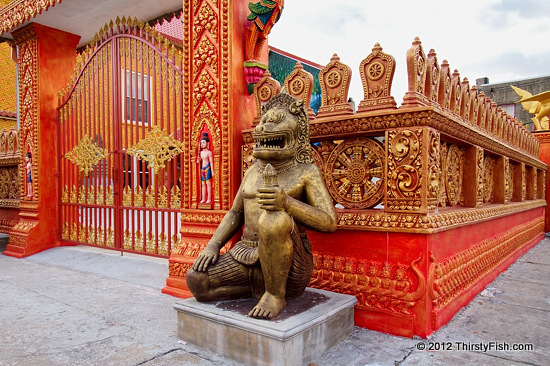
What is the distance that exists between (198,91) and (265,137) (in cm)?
183

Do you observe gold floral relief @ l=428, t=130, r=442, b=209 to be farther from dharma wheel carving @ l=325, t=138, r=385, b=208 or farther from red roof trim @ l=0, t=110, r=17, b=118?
red roof trim @ l=0, t=110, r=17, b=118

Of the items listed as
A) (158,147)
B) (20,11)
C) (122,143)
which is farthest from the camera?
(20,11)

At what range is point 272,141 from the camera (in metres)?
2.96

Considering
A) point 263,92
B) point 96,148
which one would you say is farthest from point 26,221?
point 263,92

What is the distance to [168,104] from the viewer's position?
509 cm

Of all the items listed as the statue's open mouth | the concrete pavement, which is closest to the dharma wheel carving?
the statue's open mouth

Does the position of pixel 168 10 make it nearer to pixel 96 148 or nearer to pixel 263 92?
pixel 96 148

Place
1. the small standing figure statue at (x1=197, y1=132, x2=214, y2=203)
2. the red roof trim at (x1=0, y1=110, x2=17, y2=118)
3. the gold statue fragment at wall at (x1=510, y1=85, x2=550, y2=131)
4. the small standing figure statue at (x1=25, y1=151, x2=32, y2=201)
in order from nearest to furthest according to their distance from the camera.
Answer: the small standing figure statue at (x1=197, y1=132, x2=214, y2=203) < the small standing figure statue at (x1=25, y1=151, x2=32, y2=201) < the gold statue fragment at wall at (x1=510, y1=85, x2=550, y2=131) < the red roof trim at (x1=0, y1=110, x2=17, y2=118)

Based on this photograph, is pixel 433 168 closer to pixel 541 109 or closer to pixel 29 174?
pixel 29 174

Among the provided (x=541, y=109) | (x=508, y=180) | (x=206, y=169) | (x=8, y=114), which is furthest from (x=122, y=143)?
(x=541, y=109)

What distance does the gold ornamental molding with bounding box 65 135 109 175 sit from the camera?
6039 mm

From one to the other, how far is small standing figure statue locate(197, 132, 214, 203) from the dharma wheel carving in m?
1.35

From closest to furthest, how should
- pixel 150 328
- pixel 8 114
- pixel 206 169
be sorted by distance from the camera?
pixel 150 328 < pixel 206 169 < pixel 8 114

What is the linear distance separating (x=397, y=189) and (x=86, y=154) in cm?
510
